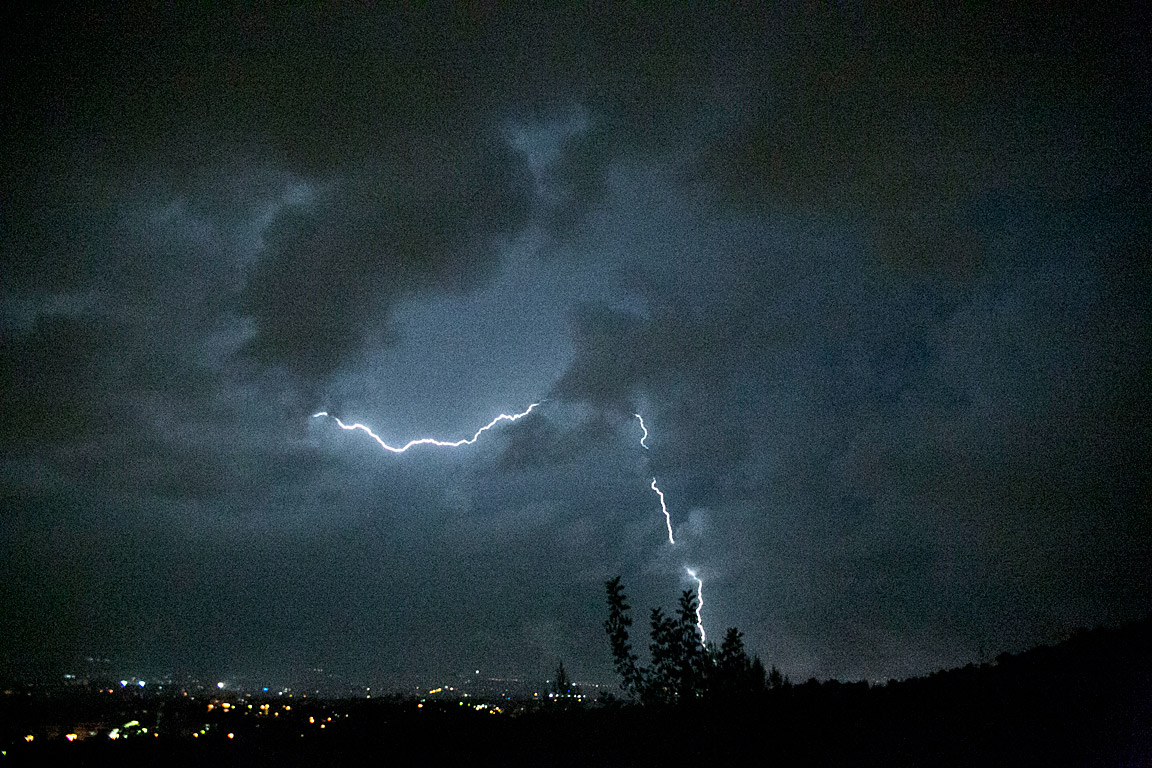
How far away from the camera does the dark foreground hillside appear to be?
8.00 m

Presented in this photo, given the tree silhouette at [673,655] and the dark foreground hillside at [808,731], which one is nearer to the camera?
the dark foreground hillside at [808,731]

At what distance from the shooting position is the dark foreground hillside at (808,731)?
8000mm

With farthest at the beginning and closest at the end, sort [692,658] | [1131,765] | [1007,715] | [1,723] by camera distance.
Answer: [692,658] → [1,723] → [1007,715] → [1131,765]

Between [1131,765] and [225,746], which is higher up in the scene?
[225,746]

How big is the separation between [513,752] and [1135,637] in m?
10.8

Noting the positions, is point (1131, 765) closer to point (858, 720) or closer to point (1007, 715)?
point (1007, 715)

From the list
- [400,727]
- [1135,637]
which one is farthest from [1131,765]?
[400,727]

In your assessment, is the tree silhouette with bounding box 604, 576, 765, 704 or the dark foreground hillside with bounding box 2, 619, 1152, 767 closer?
the dark foreground hillside with bounding box 2, 619, 1152, 767

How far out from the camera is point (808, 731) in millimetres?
9312

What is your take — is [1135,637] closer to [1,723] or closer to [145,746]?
[145,746]

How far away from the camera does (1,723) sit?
1572 centimetres

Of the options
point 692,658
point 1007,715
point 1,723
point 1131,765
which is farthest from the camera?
point 692,658

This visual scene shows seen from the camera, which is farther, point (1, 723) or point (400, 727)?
point (1, 723)

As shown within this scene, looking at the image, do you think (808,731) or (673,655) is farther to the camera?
(673,655)
